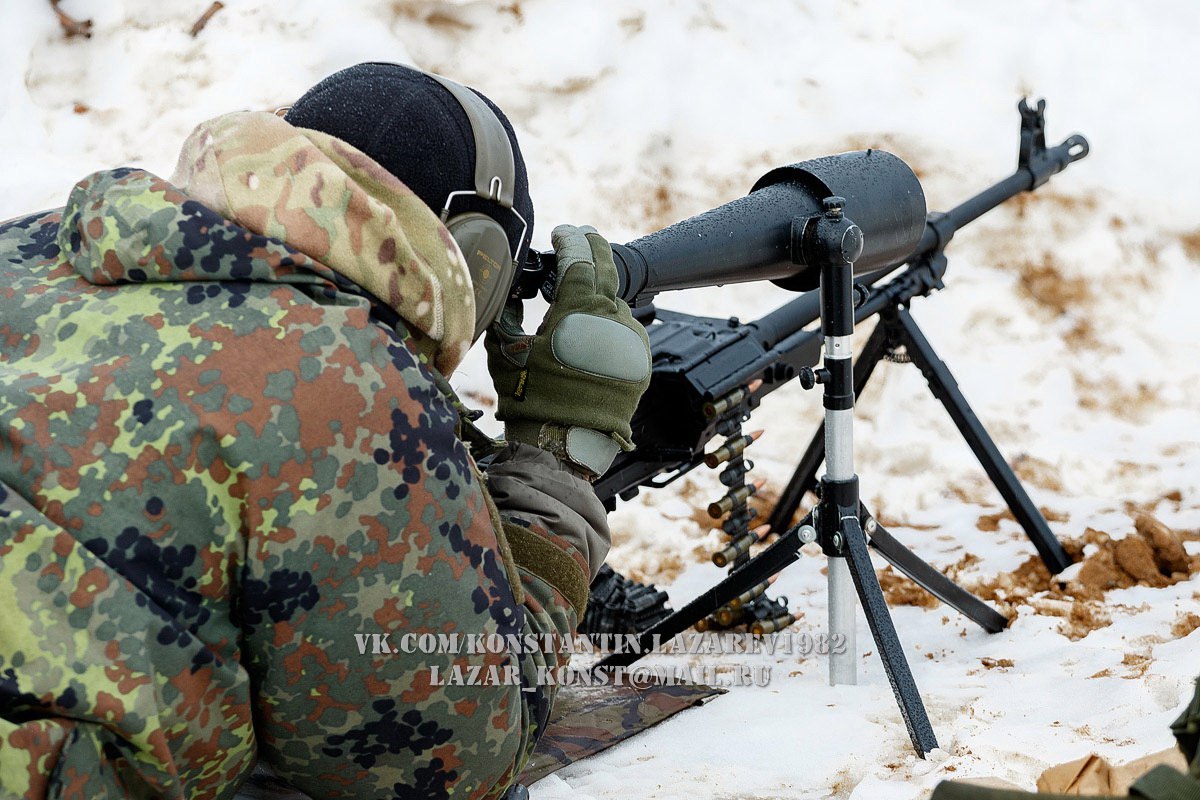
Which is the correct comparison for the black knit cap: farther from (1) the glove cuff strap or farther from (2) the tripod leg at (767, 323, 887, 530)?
(2) the tripod leg at (767, 323, 887, 530)

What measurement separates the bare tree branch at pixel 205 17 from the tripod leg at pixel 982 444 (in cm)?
289

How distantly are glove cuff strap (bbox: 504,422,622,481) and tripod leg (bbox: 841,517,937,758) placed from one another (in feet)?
2.71

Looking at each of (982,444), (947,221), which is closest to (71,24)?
(947,221)

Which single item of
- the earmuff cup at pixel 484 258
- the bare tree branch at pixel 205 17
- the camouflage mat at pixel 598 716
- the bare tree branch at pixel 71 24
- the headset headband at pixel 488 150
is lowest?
the camouflage mat at pixel 598 716

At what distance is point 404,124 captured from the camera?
1.40m

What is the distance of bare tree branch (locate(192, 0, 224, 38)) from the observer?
4.62 meters

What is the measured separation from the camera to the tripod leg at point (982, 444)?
10.6ft

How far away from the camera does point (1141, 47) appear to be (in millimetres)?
5129

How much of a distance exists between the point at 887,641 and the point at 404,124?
1.40 metres

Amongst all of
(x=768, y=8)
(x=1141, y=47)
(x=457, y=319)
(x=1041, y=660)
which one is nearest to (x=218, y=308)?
(x=457, y=319)

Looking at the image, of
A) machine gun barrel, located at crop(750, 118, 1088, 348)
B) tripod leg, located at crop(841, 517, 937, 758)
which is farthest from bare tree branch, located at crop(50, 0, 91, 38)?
tripod leg, located at crop(841, 517, 937, 758)

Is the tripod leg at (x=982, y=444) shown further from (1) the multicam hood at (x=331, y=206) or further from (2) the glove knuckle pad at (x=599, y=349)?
(1) the multicam hood at (x=331, y=206)

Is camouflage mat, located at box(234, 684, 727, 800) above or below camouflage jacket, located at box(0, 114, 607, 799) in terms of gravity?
below

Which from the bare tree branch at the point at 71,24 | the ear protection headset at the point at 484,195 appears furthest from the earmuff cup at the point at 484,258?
the bare tree branch at the point at 71,24
